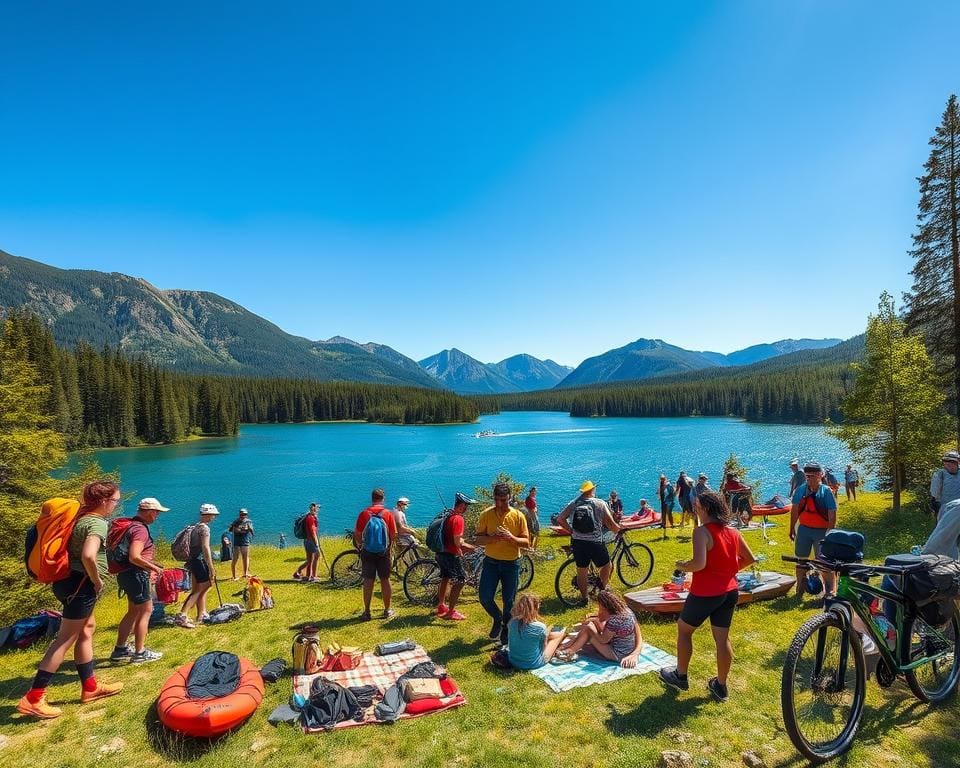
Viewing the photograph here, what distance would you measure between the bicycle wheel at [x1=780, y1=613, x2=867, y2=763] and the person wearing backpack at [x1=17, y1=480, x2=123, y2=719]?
763 cm

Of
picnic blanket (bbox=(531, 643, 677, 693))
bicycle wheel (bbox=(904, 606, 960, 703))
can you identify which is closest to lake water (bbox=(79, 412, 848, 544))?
picnic blanket (bbox=(531, 643, 677, 693))

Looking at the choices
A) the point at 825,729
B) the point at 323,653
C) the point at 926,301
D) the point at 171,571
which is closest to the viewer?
the point at 825,729

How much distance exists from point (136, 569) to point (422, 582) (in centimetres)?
551

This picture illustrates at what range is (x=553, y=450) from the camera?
83688 mm

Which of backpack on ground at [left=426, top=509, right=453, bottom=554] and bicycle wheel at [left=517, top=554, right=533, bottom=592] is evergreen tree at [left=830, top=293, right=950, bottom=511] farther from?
backpack on ground at [left=426, top=509, right=453, bottom=554]

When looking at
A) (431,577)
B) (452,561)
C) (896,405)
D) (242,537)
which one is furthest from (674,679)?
(896,405)

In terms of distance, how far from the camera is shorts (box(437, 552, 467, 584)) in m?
9.49

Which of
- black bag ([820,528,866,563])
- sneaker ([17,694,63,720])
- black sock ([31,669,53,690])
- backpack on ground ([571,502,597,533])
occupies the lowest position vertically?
sneaker ([17,694,63,720])

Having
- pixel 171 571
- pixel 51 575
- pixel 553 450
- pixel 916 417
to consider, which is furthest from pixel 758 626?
pixel 553 450

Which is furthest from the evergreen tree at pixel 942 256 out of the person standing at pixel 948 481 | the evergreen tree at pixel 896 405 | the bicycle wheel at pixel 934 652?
the bicycle wheel at pixel 934 652

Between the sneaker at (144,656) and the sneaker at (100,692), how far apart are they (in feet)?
3.33

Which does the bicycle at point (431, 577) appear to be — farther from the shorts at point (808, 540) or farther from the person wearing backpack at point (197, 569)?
the shorts at point (808, 540)

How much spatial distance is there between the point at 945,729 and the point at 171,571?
12.7m

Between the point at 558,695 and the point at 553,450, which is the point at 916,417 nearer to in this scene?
the point at 558,695
